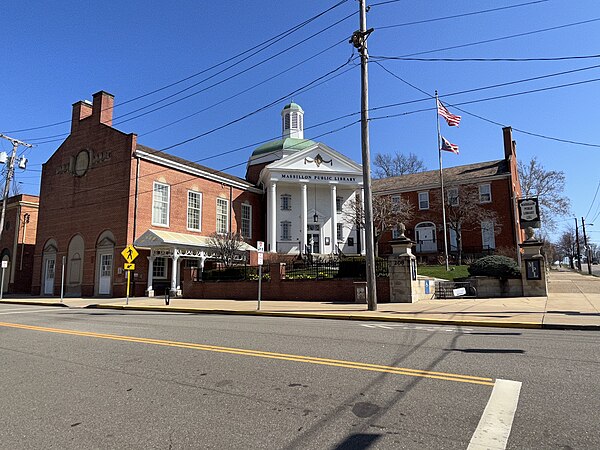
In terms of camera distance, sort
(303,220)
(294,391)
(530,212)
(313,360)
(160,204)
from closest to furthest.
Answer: (294,391), (313,360), (530,212), (160,204), (303,220)

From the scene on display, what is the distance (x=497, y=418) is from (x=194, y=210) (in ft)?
103

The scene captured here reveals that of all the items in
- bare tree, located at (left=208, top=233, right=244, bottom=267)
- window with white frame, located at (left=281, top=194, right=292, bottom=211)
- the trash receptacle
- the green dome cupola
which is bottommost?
the trash receptacle

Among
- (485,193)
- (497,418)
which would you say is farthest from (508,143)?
(497,418)

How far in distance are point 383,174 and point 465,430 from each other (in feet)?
198

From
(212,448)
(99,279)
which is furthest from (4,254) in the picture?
(212,448)

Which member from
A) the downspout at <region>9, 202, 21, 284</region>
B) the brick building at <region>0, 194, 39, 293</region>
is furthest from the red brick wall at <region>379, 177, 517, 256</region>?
the downspout at <region>9, 202, 21, 284</region>

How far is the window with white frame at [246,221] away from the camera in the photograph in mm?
38213

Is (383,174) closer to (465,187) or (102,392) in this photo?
(465,187)

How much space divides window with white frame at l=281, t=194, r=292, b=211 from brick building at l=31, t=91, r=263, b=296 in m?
4.26

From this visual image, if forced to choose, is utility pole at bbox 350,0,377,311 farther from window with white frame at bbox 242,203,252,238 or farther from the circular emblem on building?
the circular emblem on building

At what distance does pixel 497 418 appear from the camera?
12.8ft

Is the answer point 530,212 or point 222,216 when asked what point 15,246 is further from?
point 530,212

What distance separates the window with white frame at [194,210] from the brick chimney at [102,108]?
28.2ft

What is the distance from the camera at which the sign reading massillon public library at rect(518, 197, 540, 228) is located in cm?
1998
